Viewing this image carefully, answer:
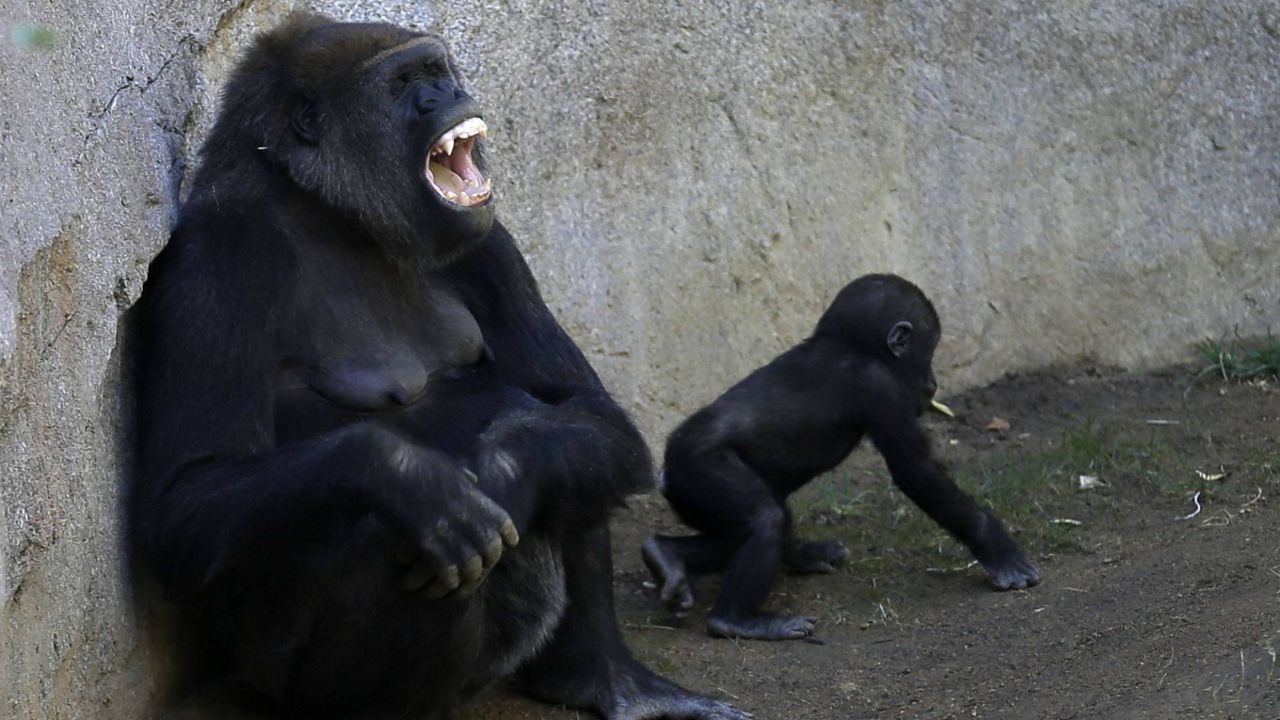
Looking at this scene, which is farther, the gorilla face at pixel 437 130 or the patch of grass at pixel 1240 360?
the patch of grass at pixel 1240 360

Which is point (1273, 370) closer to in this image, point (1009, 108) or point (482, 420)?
point (1009, 108)

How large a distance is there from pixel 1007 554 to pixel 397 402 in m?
2.12

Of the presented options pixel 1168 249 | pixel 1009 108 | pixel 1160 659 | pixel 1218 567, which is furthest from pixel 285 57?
pixel 1168 249

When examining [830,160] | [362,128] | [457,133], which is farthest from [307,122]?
[830,160]

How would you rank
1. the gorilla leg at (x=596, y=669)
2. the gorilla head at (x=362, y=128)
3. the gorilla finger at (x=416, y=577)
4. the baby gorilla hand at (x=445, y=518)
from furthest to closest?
the gorilla leg at (x=596, y=669) → the gorilla head at (x=362, y=128) → the gorilla finger at (x=416, y=577) → the baby gorilla hand at (x=445, y=518)

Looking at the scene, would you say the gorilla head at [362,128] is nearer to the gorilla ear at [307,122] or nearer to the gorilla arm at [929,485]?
the gorilla ear at [307,122]

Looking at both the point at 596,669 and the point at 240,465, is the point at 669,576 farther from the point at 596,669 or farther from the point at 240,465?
the point at 240,465

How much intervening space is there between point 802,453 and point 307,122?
2.02 meters

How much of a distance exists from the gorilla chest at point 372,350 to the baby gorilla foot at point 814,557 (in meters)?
1.64

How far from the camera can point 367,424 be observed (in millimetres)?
3354

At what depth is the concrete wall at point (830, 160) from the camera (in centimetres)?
528

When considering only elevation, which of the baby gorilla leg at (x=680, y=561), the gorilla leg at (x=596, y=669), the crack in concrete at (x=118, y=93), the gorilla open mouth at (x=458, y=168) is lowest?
the baby gorilla leg at (x=680, y=561)

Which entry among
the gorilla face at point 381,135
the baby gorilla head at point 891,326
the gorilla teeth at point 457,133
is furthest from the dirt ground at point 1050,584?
the gorilla teeth at point 457,133

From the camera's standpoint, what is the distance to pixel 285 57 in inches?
153
